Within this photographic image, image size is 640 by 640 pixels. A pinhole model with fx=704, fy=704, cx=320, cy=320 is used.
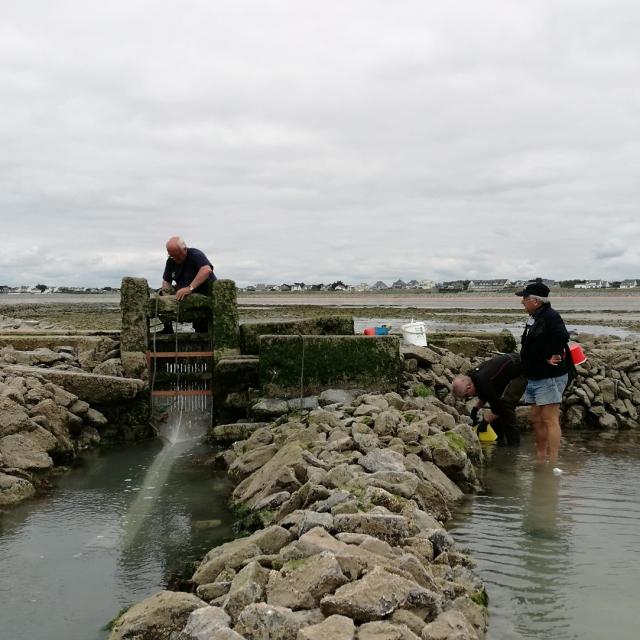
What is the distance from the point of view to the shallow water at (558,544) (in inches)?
179

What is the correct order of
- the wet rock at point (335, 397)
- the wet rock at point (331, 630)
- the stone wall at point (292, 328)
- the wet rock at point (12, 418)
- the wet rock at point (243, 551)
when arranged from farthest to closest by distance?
the stone wall at point (292, 328) < the wet rock at point (335, 397) < the wet rock at point (12, 418) < the wet rock at point (243, 551) < the wet rock at point (331, 630)

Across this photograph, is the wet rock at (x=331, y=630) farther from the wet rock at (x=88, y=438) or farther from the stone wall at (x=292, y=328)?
the stone wall at (x=292, y=328)

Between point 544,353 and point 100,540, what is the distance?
5116 mm

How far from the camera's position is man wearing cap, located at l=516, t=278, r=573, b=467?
316 inches

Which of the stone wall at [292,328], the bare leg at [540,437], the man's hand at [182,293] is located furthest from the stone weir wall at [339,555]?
the man's hand at [182,293]

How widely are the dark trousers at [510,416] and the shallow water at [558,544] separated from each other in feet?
2.22

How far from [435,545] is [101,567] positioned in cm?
269

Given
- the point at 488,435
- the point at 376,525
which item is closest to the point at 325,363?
the point at 488,435

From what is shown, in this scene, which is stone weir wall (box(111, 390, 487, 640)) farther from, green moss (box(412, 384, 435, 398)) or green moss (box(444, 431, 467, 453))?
green moss (box(412, 384, 435, 398))

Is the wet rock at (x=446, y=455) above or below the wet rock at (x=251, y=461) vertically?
above

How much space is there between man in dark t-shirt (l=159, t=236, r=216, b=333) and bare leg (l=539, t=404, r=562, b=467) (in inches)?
224

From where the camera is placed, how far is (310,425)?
847 centimetres

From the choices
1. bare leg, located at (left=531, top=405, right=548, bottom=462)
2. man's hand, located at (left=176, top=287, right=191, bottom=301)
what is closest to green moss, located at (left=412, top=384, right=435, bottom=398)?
bare leg, located at (left=531, top=405, right=548, bottom=462)

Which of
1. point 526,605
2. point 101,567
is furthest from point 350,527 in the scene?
point 101,567
